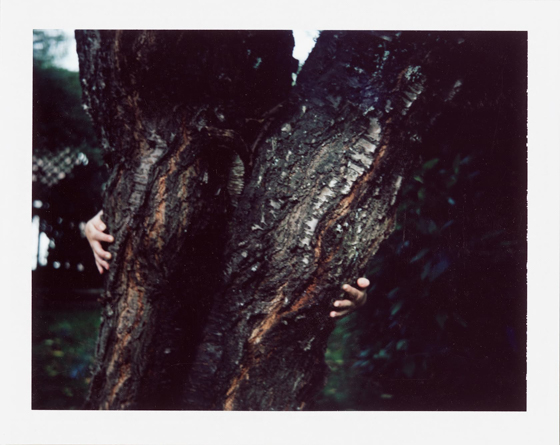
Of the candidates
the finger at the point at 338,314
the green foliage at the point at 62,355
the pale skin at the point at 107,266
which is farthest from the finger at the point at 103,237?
the finger at the point at 338,314

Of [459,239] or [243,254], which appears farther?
[459,239]

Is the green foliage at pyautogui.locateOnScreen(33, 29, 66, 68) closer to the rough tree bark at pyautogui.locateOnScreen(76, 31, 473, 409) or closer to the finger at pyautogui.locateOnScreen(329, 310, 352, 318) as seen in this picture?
the rough tree bark at pyautogui.locateOnScreen(76, 31, 473, 409)

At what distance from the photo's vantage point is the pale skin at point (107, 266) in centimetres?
161

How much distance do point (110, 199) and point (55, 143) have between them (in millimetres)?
394

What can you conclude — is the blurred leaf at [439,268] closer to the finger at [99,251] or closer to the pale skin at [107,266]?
the pale skin at [107,266]

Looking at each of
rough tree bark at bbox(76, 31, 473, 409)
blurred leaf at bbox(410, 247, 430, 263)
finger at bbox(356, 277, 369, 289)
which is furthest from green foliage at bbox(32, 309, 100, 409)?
blurred leaf at bbox(410, 247, 430, 263)

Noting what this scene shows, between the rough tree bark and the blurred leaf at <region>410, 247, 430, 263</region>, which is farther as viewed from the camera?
the blurred leaf at <region>410, 247, 430, 263</region>

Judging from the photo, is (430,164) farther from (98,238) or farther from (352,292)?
(98,238)

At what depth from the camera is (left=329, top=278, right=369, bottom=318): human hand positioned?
1.60 meters

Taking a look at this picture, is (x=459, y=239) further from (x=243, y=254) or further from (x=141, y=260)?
(x=141, y=260)

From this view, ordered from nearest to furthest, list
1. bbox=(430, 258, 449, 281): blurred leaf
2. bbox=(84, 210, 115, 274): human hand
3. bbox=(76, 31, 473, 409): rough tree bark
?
bbox=(76, 31, 473, 409): rough tree bark < bbox=(84, 210, 115, 274): human hand < bbox=(430, 258, 449, 281): blurred leaf

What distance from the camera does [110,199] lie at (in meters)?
1.60

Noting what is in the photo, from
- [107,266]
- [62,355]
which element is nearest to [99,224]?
[107,266]

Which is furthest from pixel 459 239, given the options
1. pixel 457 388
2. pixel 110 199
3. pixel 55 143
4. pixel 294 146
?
pixel 55 143
